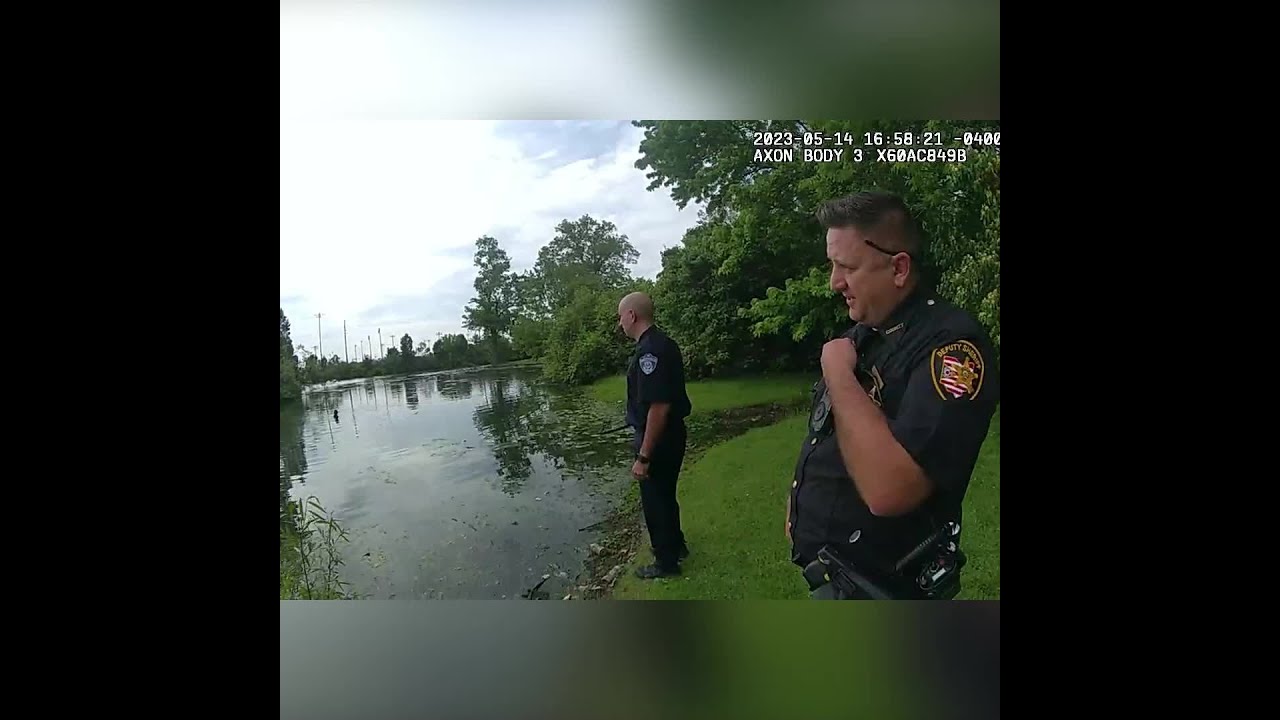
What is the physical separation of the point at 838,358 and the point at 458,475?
1506mm

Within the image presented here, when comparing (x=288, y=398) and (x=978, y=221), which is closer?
(x=978, y=221)

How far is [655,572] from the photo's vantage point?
2.90 metres

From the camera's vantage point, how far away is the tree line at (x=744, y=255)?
9.23ft

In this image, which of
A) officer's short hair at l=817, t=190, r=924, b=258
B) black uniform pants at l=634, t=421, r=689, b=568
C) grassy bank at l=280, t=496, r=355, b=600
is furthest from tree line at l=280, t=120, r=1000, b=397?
grassy bank at l=280, t=496, r=355, b=600

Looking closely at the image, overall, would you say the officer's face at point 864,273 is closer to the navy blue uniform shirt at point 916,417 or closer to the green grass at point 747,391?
the navy blue uniform shirt at point 916,417

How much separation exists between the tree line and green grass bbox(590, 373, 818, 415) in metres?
0.04

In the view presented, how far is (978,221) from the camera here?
2832 millimetres

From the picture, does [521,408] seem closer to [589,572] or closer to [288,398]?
[589,572]

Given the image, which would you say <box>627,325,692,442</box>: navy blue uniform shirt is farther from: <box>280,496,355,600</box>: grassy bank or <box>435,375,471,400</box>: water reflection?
<box>280,496,355,600</box>: grassy bank

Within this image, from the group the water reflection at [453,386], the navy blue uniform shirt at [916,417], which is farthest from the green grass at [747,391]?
the water reflection at [453,386]

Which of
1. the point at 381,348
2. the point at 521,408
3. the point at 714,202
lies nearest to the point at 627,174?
the point at 714,202

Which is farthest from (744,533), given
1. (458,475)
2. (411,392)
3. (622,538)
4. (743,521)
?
(411,392)

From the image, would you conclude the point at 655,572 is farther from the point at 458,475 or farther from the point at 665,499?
the point at 458,475
